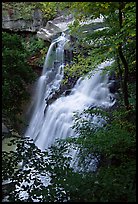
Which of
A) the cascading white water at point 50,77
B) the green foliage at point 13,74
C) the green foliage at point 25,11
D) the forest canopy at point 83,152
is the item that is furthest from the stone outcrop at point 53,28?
the green foliage at point 13,74

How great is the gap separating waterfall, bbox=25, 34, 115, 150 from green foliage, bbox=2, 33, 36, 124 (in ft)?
8.06

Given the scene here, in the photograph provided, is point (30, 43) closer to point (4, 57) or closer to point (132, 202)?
point (4, 57)

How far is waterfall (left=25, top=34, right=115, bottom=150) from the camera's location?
6.79 m

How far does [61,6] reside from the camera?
398 centimetres

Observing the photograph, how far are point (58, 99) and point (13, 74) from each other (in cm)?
494

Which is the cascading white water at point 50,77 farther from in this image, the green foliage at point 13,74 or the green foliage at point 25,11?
the green foliage at point 13,74

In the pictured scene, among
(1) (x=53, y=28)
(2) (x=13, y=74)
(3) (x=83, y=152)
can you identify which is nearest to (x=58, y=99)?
(1) (x=53, y=28)

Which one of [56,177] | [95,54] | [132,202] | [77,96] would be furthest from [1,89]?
[77,96]

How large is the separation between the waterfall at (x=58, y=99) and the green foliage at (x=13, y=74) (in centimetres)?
246

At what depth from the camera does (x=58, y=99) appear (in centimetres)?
809

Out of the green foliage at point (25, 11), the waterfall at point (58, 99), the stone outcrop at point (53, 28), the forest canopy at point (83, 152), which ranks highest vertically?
the green foliage at point (25, 11)

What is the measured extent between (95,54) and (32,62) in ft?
18.5

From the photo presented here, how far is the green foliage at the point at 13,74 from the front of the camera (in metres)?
3.03

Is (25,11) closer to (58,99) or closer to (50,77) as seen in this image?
(50,77)
